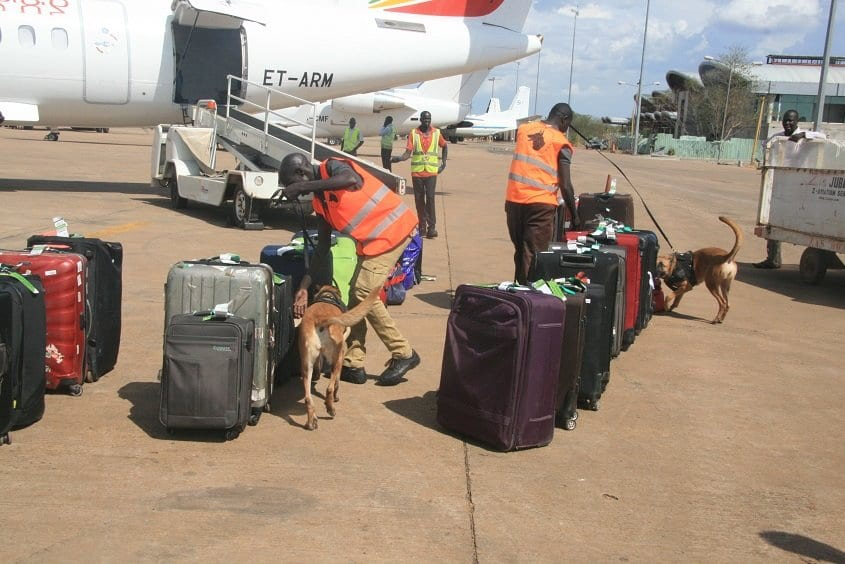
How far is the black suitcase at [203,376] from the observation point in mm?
4938

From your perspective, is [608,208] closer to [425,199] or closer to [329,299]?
[425,199]

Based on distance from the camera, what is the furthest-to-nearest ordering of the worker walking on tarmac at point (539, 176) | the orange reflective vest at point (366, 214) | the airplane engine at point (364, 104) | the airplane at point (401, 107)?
the airplane at point (401, 107)
the airplane engine at point (364, 104)
the worker walking on tarmac at point (539, 176)
the orange reflective vest at point (366, 214)

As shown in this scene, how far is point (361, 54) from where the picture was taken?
19.2 meters

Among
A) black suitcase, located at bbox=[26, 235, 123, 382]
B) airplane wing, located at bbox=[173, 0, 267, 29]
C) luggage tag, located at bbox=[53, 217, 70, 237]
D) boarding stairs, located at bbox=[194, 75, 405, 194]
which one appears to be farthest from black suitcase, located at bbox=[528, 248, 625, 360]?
airplane wing, located at bbox=[173, 0, 267, 29]

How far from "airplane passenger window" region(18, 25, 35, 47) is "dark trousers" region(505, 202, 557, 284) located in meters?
11.8

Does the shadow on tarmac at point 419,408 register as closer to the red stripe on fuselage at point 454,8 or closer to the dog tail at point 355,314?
the dog tail at point 355,314

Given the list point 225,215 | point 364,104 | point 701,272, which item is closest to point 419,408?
point 701,272

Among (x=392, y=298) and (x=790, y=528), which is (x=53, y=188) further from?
(x=790, y=528)

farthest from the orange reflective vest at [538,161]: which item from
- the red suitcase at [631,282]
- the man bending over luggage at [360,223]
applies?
the man bending over luggage at [360,223]

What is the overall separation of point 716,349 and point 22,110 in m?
13.7

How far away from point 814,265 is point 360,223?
7.96 m

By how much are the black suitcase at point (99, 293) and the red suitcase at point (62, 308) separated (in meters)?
0.13

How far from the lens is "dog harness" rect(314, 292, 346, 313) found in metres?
5.61

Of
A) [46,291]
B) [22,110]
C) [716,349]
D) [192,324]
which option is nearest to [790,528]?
[192,324]
